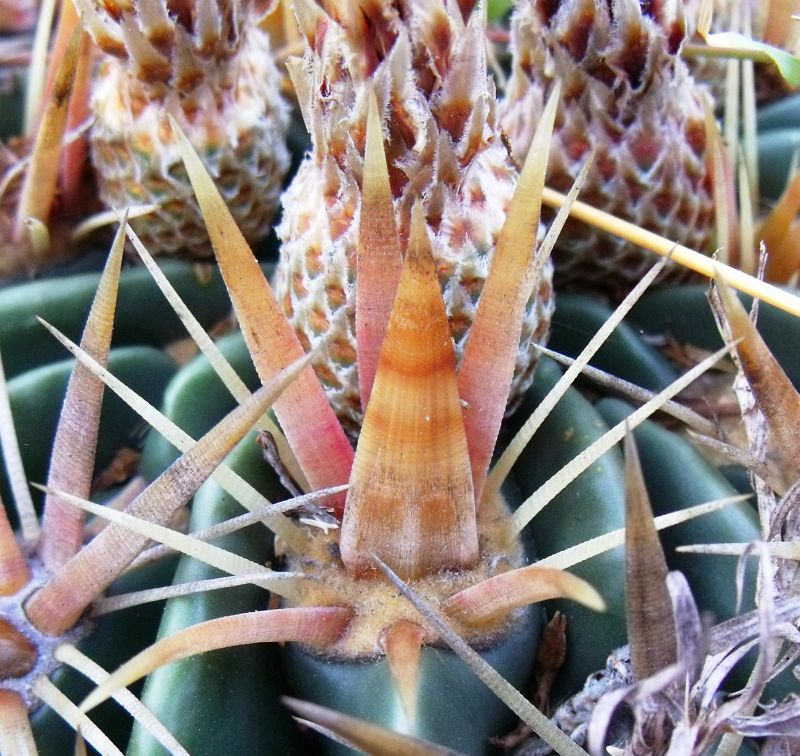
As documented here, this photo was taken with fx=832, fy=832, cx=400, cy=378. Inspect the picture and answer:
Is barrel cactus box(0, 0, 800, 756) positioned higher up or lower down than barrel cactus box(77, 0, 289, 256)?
lower down

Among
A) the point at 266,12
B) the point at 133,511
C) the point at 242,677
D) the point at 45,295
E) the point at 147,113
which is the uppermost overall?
the point at 266,12

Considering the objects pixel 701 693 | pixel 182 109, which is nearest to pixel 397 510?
pixel 701 693

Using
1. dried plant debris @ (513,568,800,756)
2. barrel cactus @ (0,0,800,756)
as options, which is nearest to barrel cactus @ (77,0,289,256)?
barrel cactus @ (0,0,800,756)

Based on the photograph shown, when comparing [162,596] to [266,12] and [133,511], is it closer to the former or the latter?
[133,511]

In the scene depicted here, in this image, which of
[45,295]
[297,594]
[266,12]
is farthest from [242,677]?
[266,12]

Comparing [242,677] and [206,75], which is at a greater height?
[206,75]

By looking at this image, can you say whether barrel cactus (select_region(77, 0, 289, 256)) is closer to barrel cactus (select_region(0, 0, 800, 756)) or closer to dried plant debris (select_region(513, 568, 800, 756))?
barrel cactus (select_region(0, 0, 800, 756))

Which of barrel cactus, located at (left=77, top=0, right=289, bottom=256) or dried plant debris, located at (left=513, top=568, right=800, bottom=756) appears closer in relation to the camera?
dried plant debris, located at (left=513, top=568, right=800, bottom=756)

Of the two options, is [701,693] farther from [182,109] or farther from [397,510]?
[182,109]
